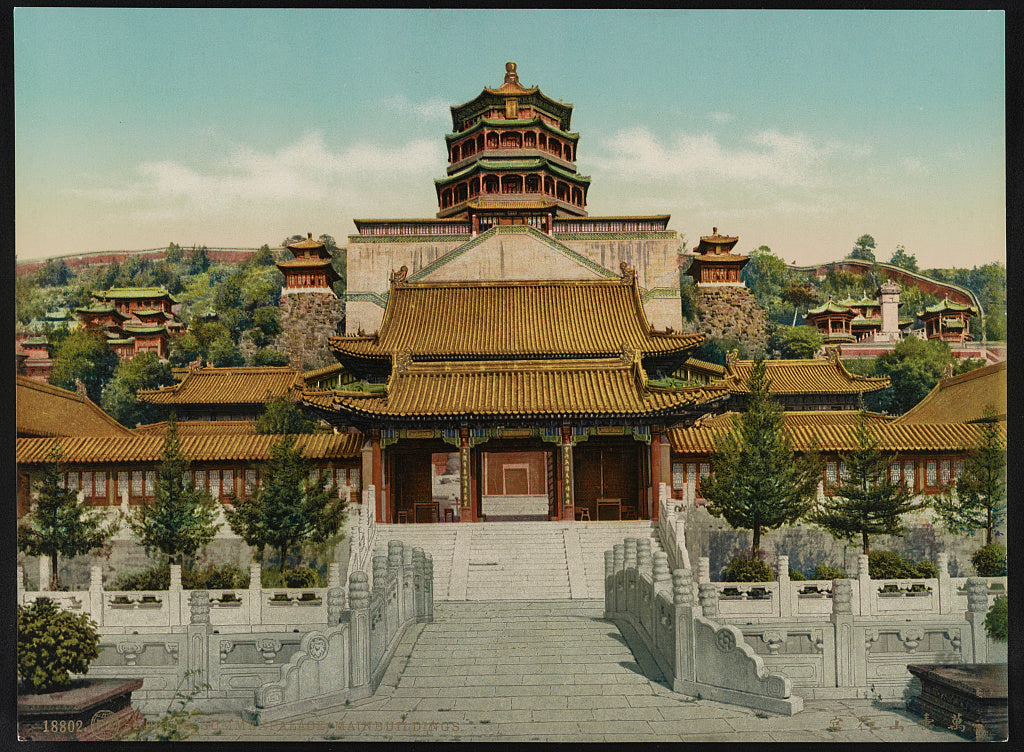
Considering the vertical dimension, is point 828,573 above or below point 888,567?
below

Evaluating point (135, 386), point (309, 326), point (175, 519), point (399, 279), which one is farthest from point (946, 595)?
point (309, 326)

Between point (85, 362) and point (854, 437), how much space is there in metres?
15.9

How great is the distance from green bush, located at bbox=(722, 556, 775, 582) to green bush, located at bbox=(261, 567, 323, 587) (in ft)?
22.8

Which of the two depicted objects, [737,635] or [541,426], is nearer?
[737,635]

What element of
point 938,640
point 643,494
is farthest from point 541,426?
point 938,640

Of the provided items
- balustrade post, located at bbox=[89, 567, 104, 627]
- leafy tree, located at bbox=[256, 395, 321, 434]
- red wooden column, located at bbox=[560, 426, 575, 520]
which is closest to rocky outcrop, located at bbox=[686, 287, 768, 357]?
red wooden column, located at bbox=[560, 426, 575, 520]

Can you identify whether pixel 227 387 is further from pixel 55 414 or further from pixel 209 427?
pixel 55 414

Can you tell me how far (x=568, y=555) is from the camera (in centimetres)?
1505

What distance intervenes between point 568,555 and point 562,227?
15598mm

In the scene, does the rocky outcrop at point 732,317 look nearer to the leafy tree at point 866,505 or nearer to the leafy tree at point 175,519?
the leafy tree at point 866,505

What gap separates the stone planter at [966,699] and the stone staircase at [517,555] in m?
4.32

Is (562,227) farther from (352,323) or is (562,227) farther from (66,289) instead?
(66,289)

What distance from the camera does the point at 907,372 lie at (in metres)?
21.3

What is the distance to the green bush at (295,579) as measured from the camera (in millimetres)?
14570
